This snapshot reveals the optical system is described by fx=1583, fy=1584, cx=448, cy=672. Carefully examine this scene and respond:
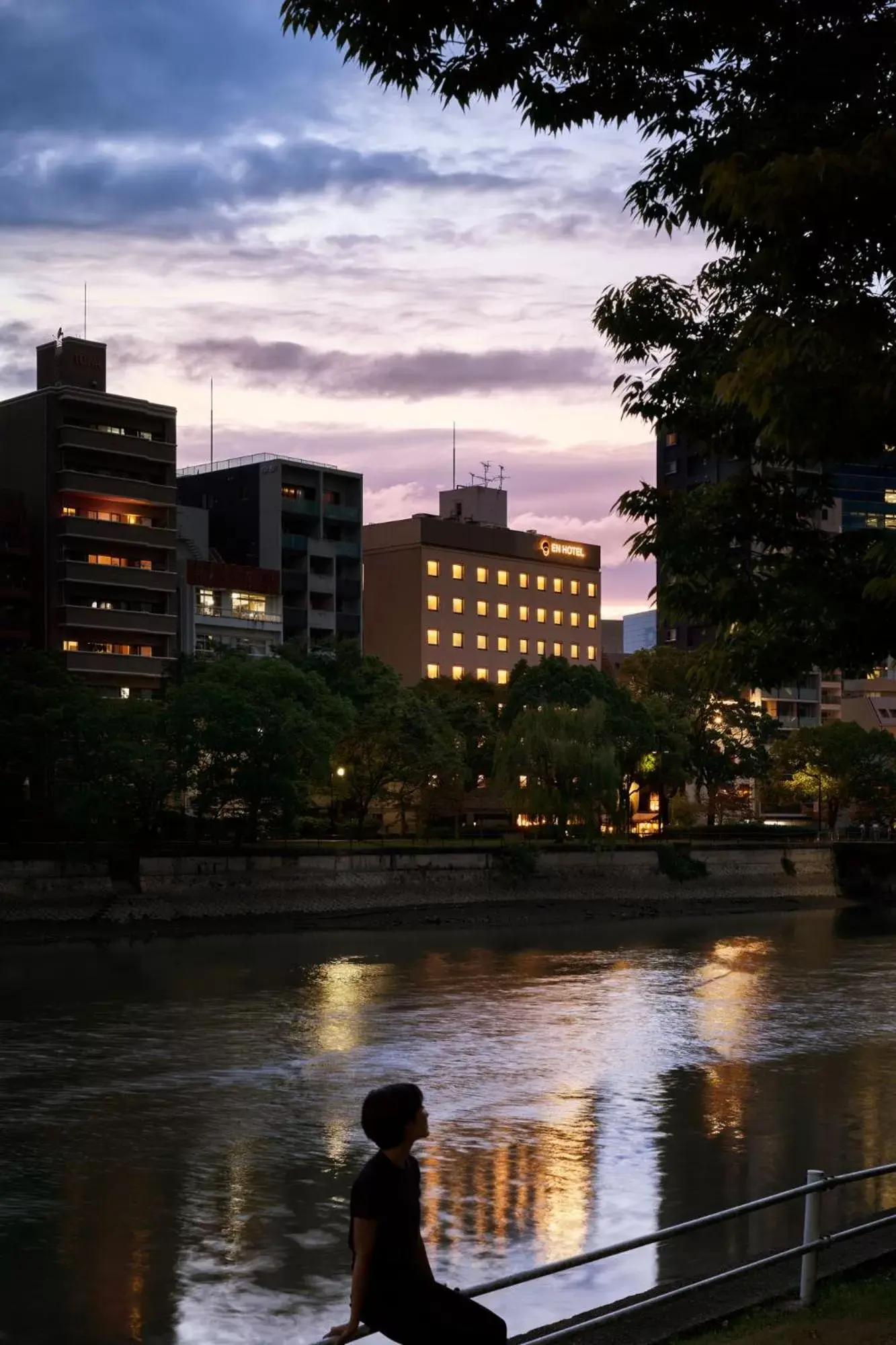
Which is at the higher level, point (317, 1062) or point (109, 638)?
point (109, 638)

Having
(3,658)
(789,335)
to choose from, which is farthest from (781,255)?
(3,658)

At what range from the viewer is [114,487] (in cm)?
10594

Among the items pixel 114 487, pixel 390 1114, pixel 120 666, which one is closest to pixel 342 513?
pixel 114 487

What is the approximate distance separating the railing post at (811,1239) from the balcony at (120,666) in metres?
92.5

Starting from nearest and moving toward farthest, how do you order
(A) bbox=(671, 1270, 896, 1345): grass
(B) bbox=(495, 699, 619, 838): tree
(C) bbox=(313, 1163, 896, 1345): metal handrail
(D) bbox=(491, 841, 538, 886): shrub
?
(C) bbox=(313, 1163, 896, 1345): metal handrail
(A) bbox=(671, 1270, 896, 1345): grass
(D) bbox=(491, 841, 538, 886): shrub
(B) bbox=(495, 699, 619, 838): tree

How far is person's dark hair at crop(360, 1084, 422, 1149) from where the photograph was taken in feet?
26.5

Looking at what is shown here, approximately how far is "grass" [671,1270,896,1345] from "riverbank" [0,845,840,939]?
5754 centimetres

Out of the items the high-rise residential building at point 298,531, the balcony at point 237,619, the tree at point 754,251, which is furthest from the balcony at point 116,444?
the tree at point 754,251

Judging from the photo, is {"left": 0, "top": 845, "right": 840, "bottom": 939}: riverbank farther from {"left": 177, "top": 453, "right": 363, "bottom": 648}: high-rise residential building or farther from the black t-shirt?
the black t-shirt

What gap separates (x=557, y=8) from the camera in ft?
44.9

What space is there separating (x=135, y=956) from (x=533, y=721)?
1363 inches

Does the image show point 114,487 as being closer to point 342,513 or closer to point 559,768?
point 342,513

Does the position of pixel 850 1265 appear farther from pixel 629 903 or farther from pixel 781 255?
pixel 629 903

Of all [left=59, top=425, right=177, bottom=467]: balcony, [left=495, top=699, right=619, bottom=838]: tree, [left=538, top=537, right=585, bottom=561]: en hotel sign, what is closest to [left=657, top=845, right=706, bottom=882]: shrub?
[left=495, top=699, right=619, bottom=838]: tree
